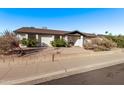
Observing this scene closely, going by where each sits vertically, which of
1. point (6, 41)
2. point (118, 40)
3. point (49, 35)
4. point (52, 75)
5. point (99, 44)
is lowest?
point (52, 75)

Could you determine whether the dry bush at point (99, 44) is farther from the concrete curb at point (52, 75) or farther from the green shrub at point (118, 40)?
the concrete curb at point (52, 75)

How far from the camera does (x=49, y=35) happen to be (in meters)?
25.3

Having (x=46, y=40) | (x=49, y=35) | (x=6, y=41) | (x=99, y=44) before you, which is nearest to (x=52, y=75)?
(x=6, y=41)

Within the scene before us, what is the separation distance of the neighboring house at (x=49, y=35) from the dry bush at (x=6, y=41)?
10.5 m

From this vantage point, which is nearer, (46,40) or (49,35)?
(46,40)

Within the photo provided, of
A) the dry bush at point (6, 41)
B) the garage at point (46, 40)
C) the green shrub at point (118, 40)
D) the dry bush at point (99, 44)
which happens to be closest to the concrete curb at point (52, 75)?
the dry bush at point (6, 41)

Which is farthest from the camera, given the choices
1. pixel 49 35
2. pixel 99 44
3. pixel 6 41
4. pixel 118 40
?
pixel 49 35

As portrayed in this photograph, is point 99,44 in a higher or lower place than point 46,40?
lower

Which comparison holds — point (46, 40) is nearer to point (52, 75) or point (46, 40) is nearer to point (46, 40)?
point (46, 40)

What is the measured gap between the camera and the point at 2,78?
6840 mm

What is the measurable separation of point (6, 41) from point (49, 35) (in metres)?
14.7
